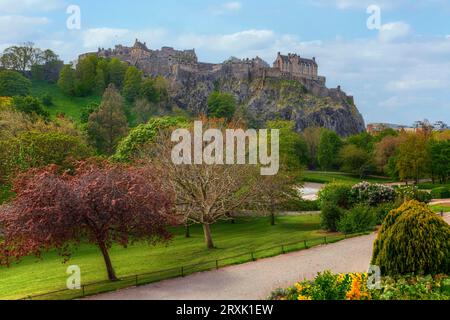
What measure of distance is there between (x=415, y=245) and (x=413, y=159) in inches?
2232

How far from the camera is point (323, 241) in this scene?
94.6 feet

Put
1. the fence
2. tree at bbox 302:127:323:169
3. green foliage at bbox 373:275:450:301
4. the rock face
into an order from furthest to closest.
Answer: the rock face → tree at bbox 302:127:323:169 → the fence → green foliage at bbox 373:275:450:301

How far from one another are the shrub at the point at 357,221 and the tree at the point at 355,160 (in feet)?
190

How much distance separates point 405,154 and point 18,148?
5337 centimetres

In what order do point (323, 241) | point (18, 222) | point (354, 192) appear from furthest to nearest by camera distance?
point (354, 192), point (323, 241), point (18, 222)

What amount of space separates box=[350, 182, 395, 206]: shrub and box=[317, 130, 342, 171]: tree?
58782 millimetres

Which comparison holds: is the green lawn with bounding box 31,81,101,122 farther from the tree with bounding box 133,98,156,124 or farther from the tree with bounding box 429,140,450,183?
the tree with bounding box 429,140,450,183

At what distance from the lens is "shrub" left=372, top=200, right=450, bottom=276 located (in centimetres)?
1633

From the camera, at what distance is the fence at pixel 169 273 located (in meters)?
19.8

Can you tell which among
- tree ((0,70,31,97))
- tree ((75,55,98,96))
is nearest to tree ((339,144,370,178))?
tree ((75,55,98,96))

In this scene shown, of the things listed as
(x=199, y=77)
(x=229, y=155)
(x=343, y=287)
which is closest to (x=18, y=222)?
(x=343, y=287)

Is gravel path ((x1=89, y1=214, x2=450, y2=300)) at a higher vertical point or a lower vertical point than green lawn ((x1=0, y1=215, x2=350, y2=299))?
higher

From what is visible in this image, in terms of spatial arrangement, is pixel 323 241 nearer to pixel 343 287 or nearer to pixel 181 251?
pixel 181 251

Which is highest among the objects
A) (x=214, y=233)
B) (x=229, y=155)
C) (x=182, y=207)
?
(x=229, y=155)
